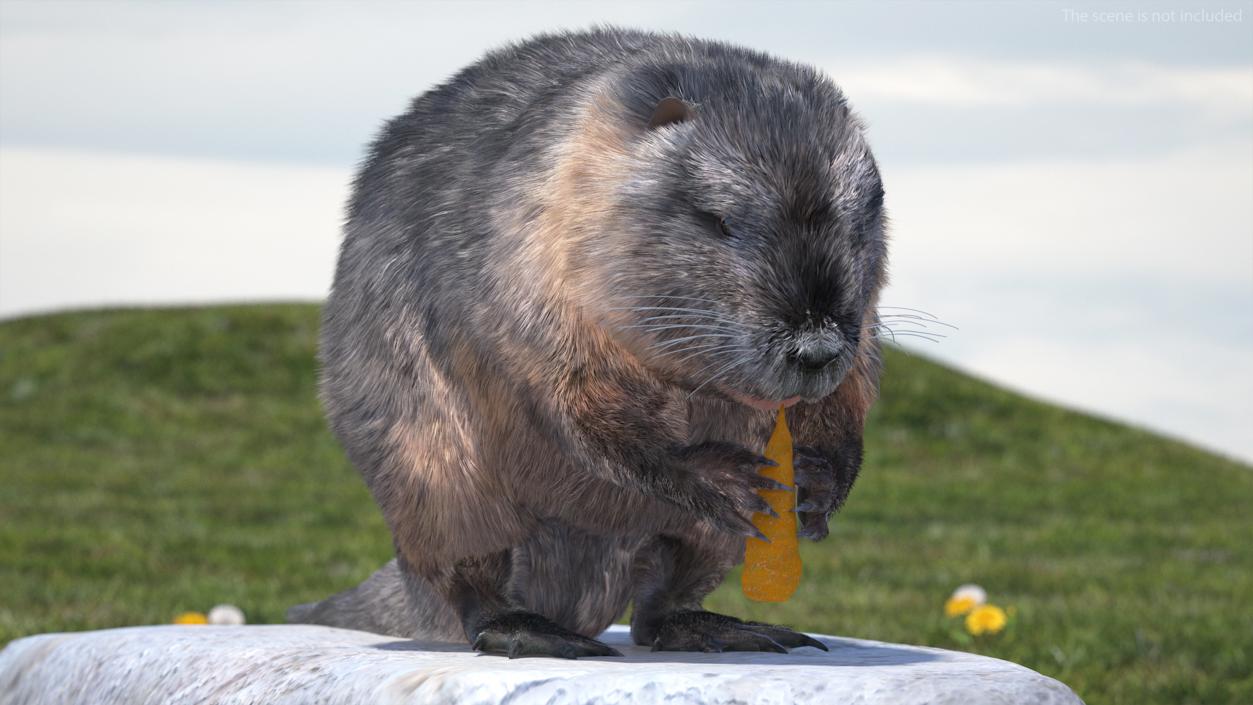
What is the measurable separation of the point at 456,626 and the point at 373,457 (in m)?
0.63

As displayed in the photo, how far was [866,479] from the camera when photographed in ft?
43.2

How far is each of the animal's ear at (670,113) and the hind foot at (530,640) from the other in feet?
4.33

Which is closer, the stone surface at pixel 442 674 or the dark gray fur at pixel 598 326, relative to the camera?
the stone surface at pixel 442 674

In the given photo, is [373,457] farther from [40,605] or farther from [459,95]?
[40,605]

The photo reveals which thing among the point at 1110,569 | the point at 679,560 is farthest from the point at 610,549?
the point at 1110,569

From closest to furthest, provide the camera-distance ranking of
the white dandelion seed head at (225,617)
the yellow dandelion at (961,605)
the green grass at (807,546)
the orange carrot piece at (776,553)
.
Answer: the orange carrot piece at (776,553)
the white dandelion seed head at (225,617)
the yellow dandelion at (961,605)
the green grass at (807,546)

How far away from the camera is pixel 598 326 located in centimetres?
361

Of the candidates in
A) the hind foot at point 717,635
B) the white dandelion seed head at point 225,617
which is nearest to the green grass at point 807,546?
the white dandelion seed head at point 225,617

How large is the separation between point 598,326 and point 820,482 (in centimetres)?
75

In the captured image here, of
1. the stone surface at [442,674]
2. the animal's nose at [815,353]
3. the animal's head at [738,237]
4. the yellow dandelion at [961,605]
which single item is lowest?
the yellow dandelion at [961,605]

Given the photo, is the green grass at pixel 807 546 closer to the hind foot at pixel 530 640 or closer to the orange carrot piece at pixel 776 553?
the orange carrot piece at pixel 776 553

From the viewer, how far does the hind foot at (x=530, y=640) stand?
389 centimetres

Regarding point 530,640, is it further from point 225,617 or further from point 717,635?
point 225,617

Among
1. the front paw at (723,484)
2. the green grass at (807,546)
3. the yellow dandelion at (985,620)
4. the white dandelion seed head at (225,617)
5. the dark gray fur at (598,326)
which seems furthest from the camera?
the green grass at (807,546)
